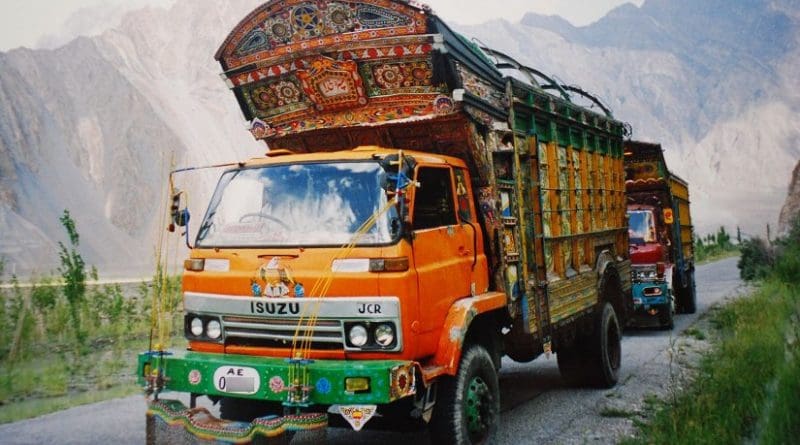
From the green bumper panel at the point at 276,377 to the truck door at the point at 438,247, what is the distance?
0.59 metres

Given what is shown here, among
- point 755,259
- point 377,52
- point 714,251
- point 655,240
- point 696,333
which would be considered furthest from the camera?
point 714,251

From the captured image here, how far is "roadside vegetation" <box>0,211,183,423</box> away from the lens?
362 inches

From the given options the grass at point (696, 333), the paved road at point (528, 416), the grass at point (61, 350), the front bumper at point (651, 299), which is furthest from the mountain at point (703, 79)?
the paved road at point (528, 416)

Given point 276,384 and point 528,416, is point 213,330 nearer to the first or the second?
point 276,384

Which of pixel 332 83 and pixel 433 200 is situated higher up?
pixel 332 83

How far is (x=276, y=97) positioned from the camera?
669 cm

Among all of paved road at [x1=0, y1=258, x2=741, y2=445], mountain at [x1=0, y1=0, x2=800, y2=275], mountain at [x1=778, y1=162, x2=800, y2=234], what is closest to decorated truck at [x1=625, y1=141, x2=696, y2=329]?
paved road at [x1=0, y1=258, x2=741, y2=445]

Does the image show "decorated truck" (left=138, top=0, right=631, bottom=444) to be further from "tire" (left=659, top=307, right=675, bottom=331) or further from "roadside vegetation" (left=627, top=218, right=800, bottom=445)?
"tire" (left=659, top=307, right=675, bottom=331)

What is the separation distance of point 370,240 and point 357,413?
1.15 metres

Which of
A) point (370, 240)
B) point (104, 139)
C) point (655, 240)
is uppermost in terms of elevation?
point (104, 139)

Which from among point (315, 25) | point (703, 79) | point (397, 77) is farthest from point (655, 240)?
point (703, 79)

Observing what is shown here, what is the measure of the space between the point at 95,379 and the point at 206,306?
243 inches

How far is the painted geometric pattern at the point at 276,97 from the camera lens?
651 centimetres

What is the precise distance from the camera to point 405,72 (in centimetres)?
605
